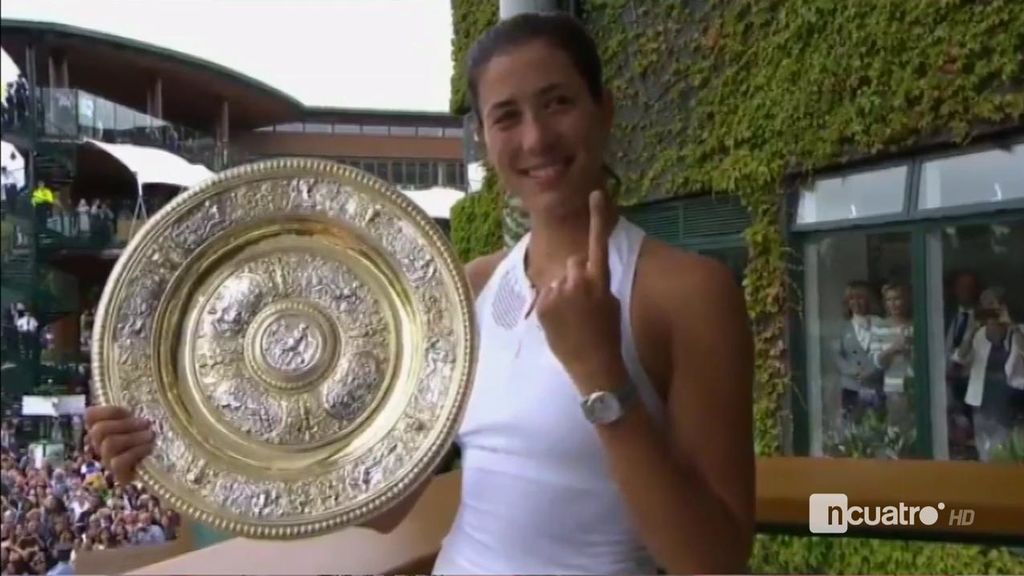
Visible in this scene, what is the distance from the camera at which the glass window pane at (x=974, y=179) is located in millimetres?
2729

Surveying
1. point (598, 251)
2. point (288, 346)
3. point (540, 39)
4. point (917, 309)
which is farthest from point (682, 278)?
point (917, 309)

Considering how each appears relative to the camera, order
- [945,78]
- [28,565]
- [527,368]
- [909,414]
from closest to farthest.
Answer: [527,368], [28,565], [945,78], [909,414]

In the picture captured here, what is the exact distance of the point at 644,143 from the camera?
3.93 metres

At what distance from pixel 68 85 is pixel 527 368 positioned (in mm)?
1241

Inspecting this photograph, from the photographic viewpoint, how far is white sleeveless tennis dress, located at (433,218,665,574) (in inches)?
27.3

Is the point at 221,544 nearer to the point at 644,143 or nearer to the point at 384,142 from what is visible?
the point at 384,142

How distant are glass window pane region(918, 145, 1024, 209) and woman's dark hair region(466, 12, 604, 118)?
238 cm

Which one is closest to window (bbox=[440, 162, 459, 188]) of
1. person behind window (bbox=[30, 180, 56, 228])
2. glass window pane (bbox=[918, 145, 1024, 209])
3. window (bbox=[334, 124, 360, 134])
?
window (bbox=[334, 124, 360, 134])

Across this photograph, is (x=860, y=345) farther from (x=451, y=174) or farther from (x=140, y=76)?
(x=140, y=76)

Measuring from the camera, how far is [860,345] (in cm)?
333

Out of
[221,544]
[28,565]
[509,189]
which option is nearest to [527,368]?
[509,189]

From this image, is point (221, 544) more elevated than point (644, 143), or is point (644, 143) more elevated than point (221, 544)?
point (644, 143)

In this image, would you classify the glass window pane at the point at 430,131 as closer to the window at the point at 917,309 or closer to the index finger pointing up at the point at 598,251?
the index finger pointing up at the point at 598,251

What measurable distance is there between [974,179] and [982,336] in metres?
0.47
